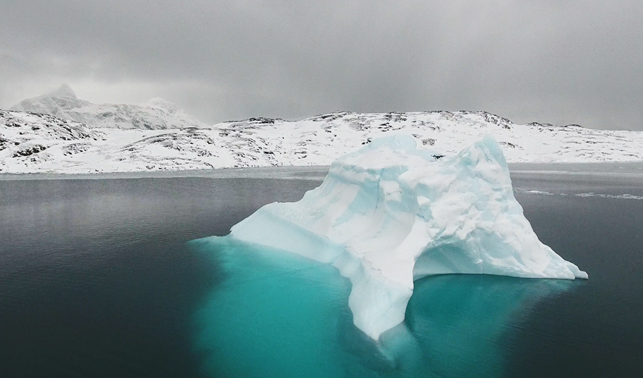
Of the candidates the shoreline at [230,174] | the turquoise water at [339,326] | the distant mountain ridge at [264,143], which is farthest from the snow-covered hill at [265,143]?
the turquoise water at [339,326]

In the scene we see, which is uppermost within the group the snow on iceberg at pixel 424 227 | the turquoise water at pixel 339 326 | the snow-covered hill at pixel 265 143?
the snow-covered hill at pixel 265 143

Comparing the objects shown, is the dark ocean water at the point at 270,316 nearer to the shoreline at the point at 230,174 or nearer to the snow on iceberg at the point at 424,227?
the snow on iceberg at the point at 424,227

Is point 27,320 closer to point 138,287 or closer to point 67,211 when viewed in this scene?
point 138,287

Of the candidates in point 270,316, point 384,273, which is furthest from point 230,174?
point 384,273

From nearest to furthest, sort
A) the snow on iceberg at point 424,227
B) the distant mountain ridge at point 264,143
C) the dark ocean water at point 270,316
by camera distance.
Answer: the dark ocean water at point 270,316 → the snow on iceberg at point 424,227 → the distant mountain ridge at point 264,143

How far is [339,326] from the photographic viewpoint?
12758 mm

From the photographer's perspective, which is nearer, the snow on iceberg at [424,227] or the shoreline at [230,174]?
A: the snow on iceberg at [424,227]

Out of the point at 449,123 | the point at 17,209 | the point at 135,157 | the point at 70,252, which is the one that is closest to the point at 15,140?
the point at 135,157

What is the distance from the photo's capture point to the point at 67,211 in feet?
113

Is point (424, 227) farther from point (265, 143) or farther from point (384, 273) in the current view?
point (265, 143)

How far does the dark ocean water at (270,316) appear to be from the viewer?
34.5ft

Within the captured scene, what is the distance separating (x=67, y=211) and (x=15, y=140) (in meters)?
91.8

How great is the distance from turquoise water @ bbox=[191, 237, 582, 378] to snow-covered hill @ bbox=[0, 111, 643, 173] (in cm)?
8678

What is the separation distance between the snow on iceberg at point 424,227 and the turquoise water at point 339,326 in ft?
2.85
